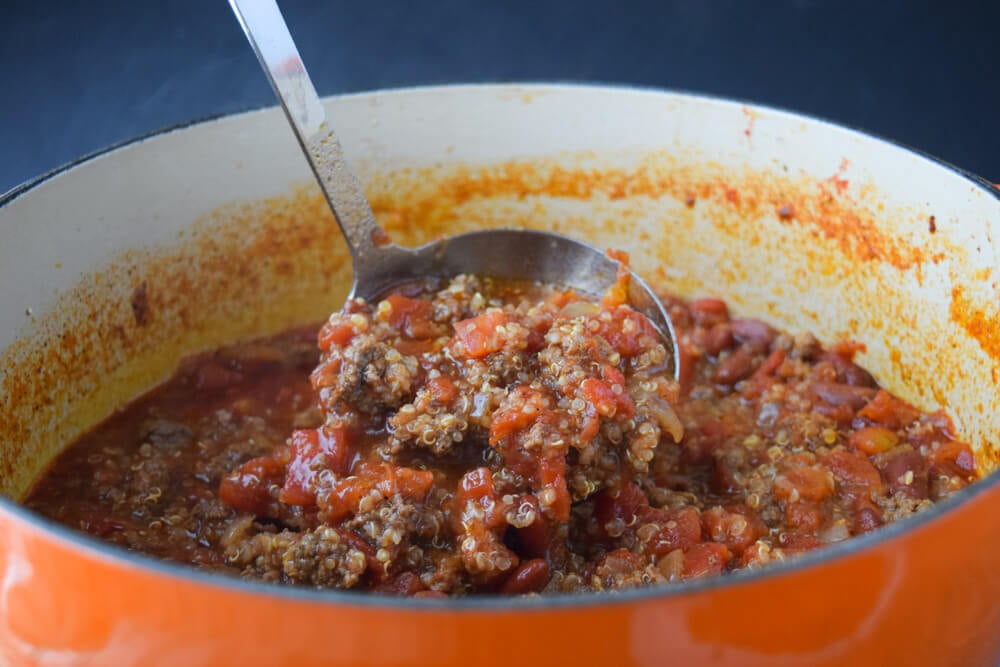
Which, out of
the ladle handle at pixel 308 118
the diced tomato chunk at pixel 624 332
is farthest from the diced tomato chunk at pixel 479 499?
the ladle handle at pixel 308 118

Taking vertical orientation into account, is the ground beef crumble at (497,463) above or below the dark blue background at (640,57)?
below

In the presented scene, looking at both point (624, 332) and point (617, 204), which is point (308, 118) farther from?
point (617, 204)

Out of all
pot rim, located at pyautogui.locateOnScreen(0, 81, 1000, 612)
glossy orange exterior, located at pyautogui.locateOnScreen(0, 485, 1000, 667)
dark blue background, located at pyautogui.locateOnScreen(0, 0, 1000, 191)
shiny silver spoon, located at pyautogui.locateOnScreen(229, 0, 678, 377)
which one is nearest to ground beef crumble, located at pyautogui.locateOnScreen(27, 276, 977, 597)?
shiny silver spoon, located at pyautogui.locateOnScreen(229, 0, 678, 377)

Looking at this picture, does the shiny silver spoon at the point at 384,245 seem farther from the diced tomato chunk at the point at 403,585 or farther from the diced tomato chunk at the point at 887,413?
the diced tomato chunk at the point at 403,585

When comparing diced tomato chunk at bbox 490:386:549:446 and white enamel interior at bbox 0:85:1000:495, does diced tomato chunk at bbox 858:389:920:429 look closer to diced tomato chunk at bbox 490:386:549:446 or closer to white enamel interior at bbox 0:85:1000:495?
white enamel interior at bbox 0:85:1000:495

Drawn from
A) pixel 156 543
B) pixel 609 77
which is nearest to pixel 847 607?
pixel 156 543

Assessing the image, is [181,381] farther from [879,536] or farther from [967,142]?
[967,142]
